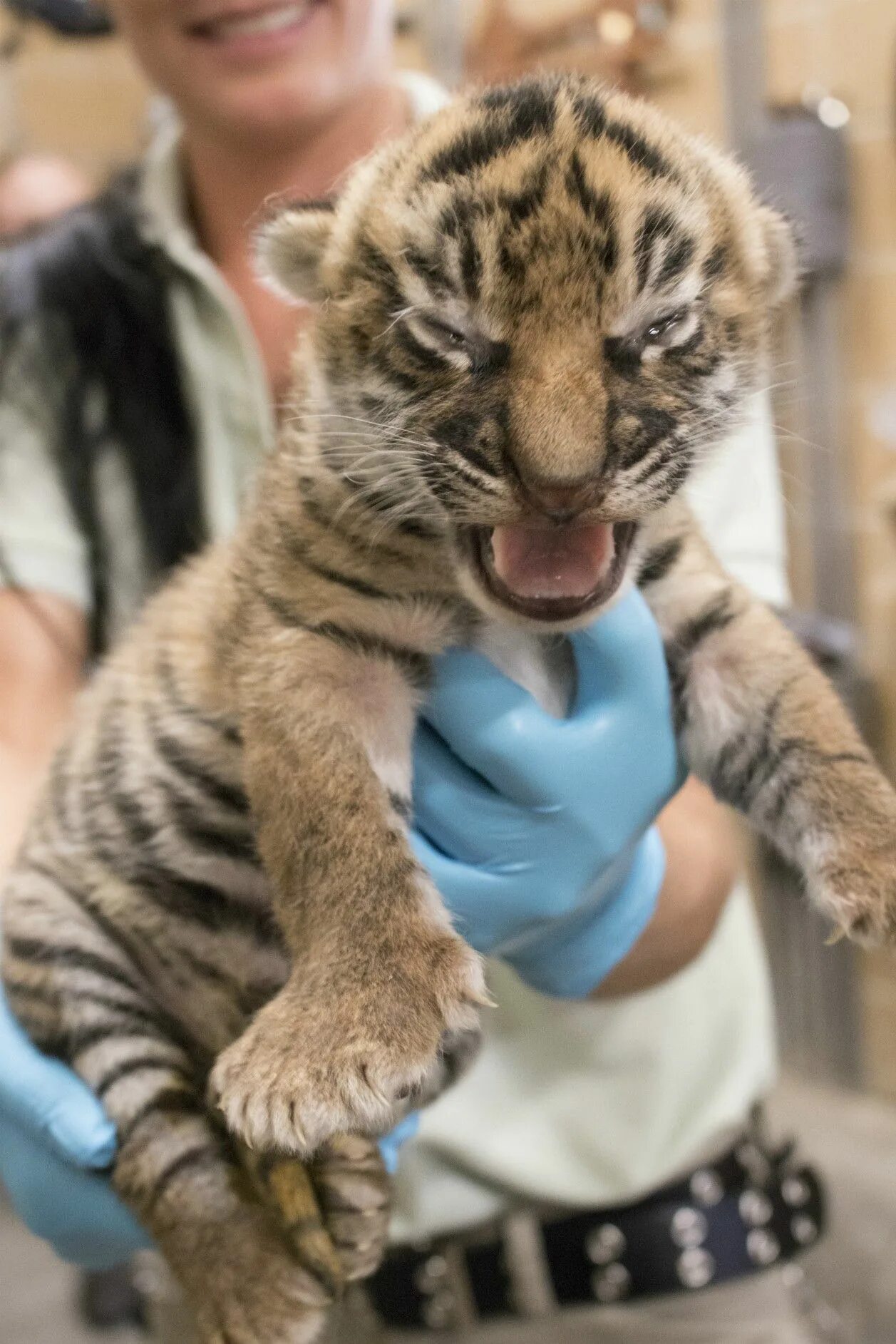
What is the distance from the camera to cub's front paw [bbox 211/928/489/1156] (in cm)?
62

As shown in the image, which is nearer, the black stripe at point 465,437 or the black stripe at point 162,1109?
the black stripe at point 465,437

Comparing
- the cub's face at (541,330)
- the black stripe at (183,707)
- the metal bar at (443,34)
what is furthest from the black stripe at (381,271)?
the metal bar at (443,34)

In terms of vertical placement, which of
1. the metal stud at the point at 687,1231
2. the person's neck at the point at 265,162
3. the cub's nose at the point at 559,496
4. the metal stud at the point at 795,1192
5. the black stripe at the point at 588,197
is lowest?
the metal stud at the point at 795,1192

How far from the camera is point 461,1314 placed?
3.81 ft

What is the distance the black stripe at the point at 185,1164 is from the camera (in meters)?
0.82

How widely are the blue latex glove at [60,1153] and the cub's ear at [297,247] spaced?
24.5 inches

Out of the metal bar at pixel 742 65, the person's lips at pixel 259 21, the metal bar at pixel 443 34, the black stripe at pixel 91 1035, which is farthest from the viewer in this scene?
the metal bar at pixel 443 34

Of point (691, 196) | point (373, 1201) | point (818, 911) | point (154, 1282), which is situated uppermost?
point (691, 196)

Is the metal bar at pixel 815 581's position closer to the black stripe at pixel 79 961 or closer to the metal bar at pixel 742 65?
the metal bar at pixel 742 65

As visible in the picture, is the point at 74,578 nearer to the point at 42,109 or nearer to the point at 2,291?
the point at 2,291

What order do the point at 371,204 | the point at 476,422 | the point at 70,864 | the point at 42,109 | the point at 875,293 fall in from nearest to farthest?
the point at 476,422 → the point at 371,204 → the point at 70,864 → the point at 875,293 → the point at 42,109

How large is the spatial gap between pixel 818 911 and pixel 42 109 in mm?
2582

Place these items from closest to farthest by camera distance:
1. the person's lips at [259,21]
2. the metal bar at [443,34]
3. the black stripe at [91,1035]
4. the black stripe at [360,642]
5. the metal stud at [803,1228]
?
the black stripe at [360,642], the black stripe at [91,1035], the person's lips at [259,21], the metal stud at [803,1228], the metal bar at [443,34]

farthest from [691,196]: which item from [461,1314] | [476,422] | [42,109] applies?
[42,109]
